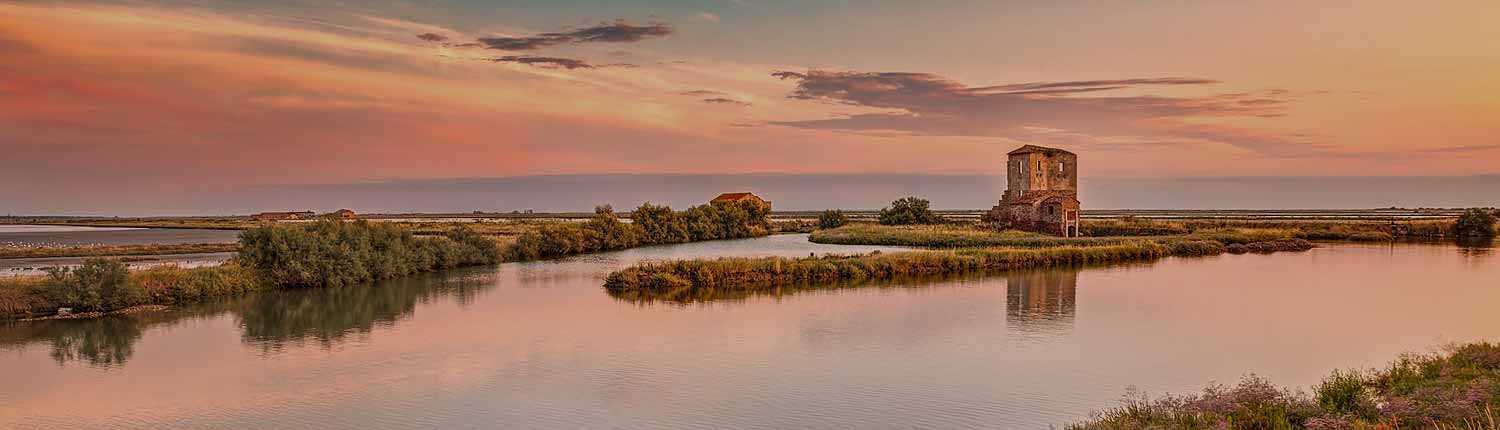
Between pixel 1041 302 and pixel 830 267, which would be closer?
pixel 1041 302

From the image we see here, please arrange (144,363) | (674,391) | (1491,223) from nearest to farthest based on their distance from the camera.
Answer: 1. (674,391)
2. (144,363)
3. (1491,223)

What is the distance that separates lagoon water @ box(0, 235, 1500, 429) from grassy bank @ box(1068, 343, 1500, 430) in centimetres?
170

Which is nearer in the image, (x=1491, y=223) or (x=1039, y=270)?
(x=1039, y=270)

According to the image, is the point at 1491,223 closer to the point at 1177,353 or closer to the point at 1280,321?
the point at 1280,321

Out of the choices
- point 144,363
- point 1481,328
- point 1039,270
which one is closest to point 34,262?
point 144,363

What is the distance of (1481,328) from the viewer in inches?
615

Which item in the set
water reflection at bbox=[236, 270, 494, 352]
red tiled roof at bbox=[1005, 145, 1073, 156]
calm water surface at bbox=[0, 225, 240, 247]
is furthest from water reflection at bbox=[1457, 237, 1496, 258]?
calm water surface at bbox=[0, 225, 240, 247]

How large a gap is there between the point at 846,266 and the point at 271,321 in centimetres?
1526

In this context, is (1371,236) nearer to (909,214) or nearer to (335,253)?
(909,214)

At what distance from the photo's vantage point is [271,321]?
17.7m

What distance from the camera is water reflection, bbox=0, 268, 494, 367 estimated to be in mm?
14664

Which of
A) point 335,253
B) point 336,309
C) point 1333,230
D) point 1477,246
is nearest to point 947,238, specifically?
point 1477,246

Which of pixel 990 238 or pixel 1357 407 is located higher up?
pixel 990 238

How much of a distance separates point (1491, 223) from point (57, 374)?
60134mm
